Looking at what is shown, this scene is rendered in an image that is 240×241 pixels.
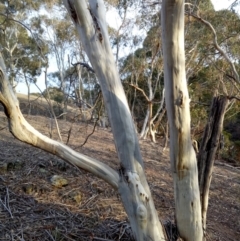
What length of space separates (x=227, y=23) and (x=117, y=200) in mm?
6772

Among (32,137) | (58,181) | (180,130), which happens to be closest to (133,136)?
(180,130)

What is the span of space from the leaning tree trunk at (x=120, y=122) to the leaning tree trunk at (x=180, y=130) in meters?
0.24

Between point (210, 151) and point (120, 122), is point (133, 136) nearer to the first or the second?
point (120, 122)

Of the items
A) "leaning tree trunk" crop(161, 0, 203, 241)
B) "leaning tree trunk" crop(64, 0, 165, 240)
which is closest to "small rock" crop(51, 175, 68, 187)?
"leaning tree trunk" crop(64, 0, 165, 240)

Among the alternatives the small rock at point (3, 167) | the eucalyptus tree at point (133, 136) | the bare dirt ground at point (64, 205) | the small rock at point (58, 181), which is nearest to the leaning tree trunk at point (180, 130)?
the eucalyptus tree at point (133, 136)

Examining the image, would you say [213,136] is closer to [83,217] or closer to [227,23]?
[83,217]

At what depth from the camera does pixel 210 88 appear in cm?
1147

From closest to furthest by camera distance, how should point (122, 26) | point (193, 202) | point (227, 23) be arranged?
point (193, 202), point (227, 23), point (122, 26)

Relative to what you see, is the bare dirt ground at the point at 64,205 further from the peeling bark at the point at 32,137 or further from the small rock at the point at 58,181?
the peeling bark at the point at 32,137

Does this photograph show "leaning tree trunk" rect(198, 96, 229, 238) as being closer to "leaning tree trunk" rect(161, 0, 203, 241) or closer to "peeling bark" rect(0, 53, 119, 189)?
"leaning tree trunk" rect(161, 0, 203, 241)

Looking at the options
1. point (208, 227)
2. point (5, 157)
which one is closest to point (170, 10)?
point (208, 227)

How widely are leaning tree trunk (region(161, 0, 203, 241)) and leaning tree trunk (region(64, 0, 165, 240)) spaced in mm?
237

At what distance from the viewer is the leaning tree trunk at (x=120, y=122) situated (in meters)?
2.15

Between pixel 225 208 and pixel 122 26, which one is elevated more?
pixel 122 26
